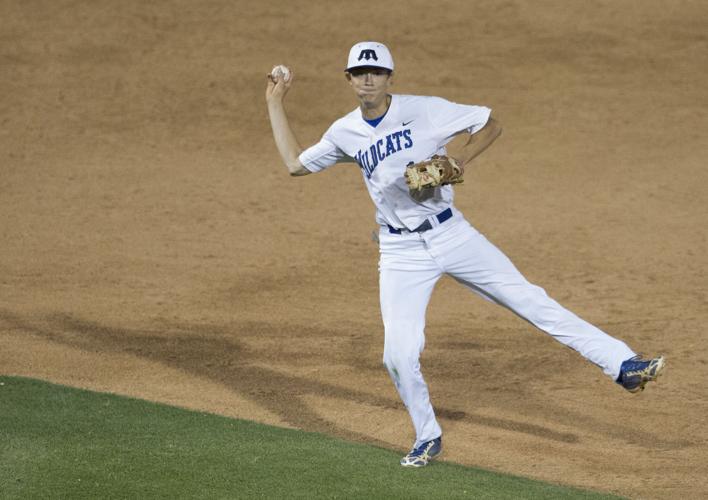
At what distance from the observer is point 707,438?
764cm

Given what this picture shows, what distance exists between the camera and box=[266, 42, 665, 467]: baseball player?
6758 millimetres

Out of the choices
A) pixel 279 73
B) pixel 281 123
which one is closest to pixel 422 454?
pixel 281 123

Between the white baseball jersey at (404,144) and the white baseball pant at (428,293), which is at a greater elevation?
the white baseball jersey at (404,144)

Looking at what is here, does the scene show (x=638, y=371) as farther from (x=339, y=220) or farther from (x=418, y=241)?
(x=339, y=220)

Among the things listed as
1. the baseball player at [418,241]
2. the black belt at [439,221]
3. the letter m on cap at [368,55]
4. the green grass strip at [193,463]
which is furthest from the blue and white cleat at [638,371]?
the letter m on cap at [368,55]

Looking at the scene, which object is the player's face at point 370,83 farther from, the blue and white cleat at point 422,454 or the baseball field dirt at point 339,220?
the baseball field dirt at point 339,220

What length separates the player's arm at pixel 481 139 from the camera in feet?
22.6

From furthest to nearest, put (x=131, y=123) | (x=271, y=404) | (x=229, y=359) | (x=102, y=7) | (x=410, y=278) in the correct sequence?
1. (x=102, y=7)
2. (x=131, y=123)
3. (x=229, y=359)
4. (x=271, y=404)
5. (x=410, y=278)

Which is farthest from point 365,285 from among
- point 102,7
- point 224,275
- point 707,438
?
point 102,7

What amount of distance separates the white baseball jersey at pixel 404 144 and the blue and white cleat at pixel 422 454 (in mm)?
1250

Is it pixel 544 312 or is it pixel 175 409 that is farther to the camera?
pixel 175 409

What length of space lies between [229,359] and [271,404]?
3.42 ft

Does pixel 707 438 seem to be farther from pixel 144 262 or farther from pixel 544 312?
pixel 144 262

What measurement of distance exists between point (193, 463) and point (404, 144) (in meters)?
2.12
